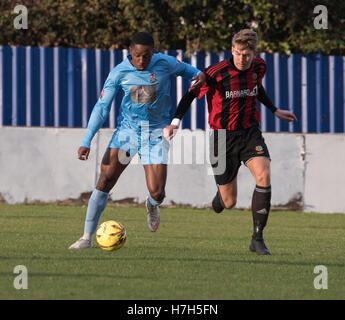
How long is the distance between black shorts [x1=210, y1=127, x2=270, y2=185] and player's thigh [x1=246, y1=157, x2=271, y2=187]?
0.08m

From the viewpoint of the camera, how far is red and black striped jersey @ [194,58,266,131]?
9055mm

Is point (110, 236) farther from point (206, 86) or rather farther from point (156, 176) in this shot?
point (206, 86)

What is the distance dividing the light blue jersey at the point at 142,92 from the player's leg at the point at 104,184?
0.14m

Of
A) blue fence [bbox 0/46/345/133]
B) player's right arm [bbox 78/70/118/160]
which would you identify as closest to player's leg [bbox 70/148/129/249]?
player's right arm [bbox 78/70/118/160]

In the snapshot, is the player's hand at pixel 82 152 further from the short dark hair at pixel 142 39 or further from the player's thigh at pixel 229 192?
the player's thigh at pixel 229 192

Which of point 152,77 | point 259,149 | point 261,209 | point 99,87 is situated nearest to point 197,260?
point 261,209

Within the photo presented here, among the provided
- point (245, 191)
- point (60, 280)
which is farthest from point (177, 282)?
point (245, 191)

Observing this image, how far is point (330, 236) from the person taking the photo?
35.8 feet

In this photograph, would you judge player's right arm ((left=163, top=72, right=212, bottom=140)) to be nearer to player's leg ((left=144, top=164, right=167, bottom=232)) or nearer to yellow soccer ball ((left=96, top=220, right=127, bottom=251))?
player's leg ((left=144, top=164, right=167, bottom=232))

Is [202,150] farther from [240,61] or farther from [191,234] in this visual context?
[240,61]

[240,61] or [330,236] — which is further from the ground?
[240,61]

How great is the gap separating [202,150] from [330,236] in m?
3.89

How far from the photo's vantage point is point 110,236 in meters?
8.62

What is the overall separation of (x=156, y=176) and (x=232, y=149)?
0.86 meters
